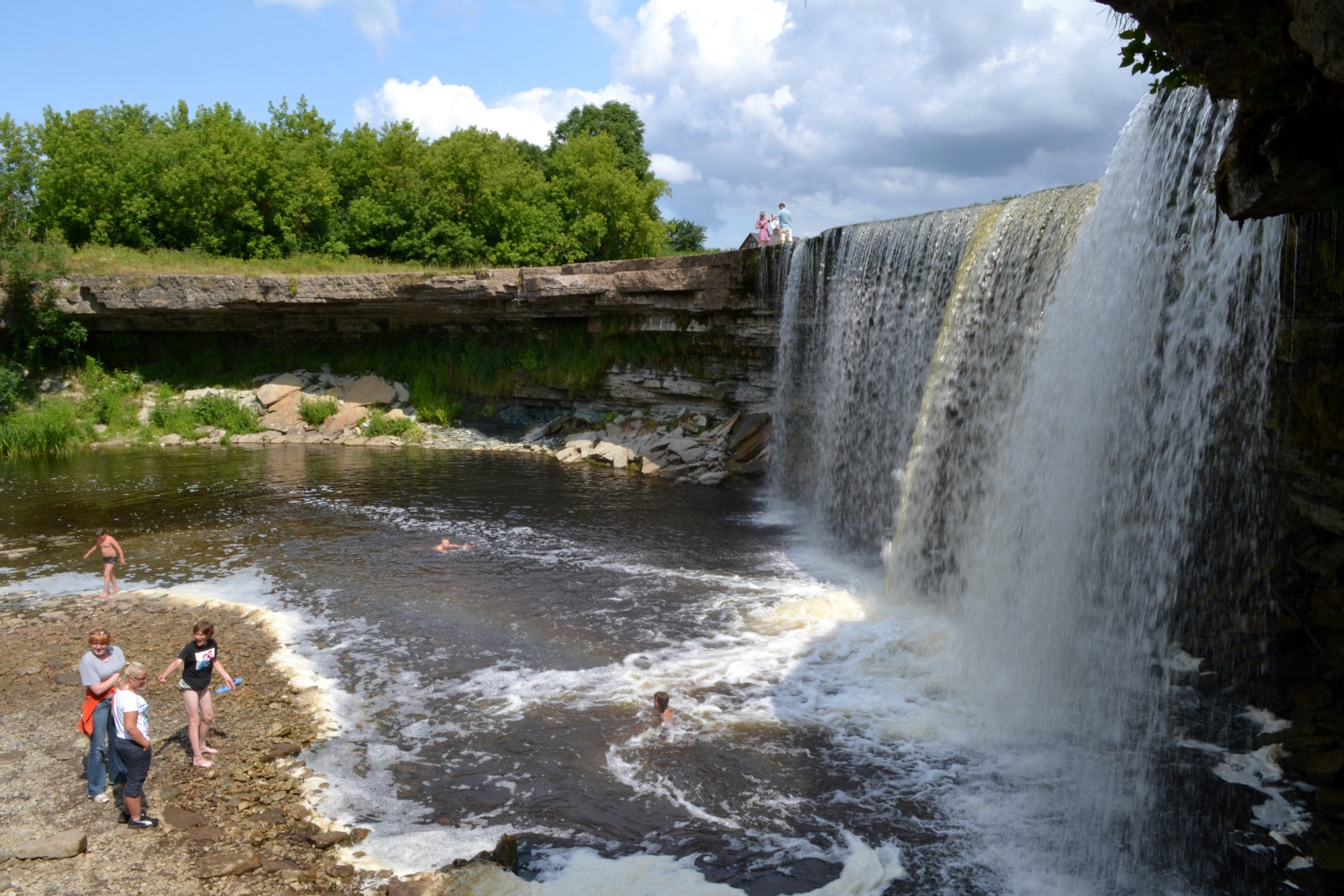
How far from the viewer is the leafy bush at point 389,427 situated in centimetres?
2906

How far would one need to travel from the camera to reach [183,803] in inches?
279

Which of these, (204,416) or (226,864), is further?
(204,416)

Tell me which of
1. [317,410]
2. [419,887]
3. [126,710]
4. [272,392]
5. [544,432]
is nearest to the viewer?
[419,887]

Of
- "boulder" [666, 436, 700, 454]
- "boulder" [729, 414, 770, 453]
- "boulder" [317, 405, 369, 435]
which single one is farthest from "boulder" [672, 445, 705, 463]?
"boulder" [317, 405, 369, 435]

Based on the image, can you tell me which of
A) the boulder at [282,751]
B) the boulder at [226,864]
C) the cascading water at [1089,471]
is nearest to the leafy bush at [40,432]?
the boulder at [282,751]

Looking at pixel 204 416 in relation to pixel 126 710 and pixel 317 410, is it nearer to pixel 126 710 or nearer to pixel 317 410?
pixel 317 410

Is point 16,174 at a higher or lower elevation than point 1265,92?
higher

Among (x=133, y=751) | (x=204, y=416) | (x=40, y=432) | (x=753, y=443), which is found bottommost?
(x=133, y=751)

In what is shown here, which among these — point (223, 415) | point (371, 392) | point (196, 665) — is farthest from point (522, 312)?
point (196, 665)

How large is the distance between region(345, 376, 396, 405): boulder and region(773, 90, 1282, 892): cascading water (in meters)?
21.6

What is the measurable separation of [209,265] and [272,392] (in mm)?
5190

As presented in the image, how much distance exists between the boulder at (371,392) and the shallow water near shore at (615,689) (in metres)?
12.0

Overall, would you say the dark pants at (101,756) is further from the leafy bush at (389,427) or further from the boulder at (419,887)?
the leafy bush at (389,427)

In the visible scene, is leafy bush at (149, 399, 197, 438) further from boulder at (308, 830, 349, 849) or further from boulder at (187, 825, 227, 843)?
boulder at (308, 830, 349, 849)
